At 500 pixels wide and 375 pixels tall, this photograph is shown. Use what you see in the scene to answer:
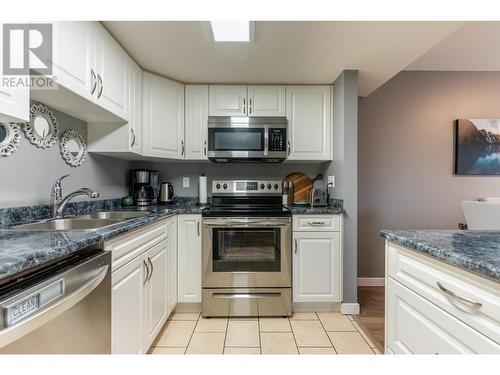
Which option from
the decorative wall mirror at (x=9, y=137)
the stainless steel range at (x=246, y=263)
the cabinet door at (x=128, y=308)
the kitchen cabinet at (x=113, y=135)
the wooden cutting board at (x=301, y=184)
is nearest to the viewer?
the cabinet door at (x=128, y=308)

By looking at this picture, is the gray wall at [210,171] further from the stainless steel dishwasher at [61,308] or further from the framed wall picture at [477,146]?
the stainless steel dishwasher at [61,308]

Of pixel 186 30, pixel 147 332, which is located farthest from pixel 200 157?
pixel 147 332

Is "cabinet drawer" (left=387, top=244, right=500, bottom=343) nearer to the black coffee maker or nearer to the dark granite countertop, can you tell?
the dark granite countertop

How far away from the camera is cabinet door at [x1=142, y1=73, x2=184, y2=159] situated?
7.38ft

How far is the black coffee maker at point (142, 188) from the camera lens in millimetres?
2440

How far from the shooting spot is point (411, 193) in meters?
2.83

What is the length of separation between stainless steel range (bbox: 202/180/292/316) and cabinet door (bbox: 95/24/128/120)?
3.50ft

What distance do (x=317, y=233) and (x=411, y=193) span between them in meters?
1.48

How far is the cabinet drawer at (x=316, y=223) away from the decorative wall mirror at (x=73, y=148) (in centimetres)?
179

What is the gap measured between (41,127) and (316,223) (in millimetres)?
2099

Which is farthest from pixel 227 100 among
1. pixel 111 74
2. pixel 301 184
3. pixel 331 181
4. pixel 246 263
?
pixel 246 263

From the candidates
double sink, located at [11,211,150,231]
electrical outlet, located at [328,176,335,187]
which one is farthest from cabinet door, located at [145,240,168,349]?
electrical outlet, located at [328,176,335,187]

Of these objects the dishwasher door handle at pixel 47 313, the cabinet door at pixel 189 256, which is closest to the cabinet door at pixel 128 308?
the dishwasher door handle at pixel 47 313

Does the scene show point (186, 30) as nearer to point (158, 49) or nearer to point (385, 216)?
point (158, 49)
